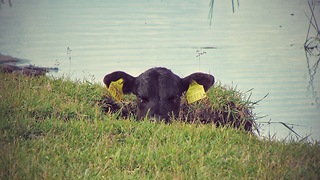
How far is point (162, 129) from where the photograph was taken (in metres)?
9.20

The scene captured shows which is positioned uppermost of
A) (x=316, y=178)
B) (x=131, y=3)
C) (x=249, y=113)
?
(x=131, y=3)

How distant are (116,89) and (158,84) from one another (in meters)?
0.84

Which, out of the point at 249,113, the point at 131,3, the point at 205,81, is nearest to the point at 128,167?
the point at 205,81

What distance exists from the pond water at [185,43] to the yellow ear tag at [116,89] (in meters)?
1.35

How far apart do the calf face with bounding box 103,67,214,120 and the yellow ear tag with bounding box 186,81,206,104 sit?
0.22 feet

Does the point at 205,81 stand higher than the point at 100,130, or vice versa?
the point at 205,81

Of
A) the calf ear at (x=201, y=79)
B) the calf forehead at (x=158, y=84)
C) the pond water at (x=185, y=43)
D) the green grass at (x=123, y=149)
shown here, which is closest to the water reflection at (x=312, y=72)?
the pond water at (x=185, y=43)

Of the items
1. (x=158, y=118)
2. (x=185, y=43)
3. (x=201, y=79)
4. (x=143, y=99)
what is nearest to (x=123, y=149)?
(x=158, y=118)

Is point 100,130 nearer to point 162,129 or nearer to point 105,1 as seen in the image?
point 162,129

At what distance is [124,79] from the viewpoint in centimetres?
1143

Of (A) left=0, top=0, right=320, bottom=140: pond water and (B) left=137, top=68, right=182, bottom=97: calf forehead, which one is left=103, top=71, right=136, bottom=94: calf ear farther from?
(A) left=0, top=0, right=320, bottom=140: pond water

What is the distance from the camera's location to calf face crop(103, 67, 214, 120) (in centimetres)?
1075

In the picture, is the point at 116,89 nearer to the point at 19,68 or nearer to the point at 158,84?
the point at 158,84

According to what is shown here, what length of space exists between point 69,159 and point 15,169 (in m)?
0.79
